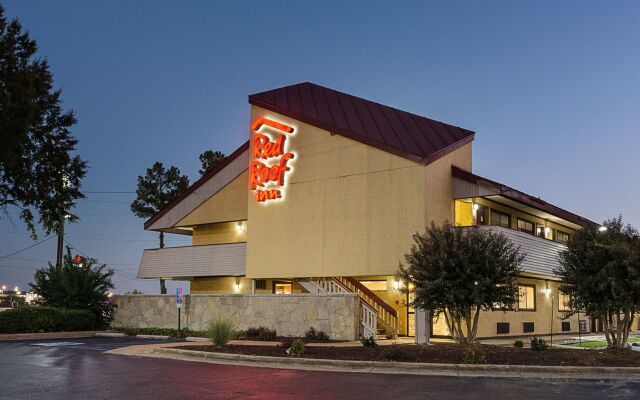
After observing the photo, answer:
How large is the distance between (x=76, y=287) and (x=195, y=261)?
6.59 m

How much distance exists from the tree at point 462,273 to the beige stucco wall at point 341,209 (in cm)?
752

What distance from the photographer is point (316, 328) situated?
27.2 metres

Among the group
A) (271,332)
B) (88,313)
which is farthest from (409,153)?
(88,313)

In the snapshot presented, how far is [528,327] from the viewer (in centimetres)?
3388

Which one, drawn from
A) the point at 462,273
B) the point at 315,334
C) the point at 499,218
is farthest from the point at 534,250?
the point at 462,273

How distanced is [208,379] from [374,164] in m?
17.1

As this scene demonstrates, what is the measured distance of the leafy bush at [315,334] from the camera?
26.4 meters

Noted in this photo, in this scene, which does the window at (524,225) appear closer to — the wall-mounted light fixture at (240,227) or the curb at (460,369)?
the wall-mounted light fixture at (240,227)

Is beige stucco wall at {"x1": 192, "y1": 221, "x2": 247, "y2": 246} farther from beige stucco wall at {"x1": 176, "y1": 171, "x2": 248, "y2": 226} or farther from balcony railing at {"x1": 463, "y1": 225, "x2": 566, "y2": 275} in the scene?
balcony railing at {"x1": 463, "y1": 225, "x2": 566, "y2": 275}

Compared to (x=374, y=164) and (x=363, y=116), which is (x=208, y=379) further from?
(x=363, y=116)

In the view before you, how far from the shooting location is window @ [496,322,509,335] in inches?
A: 1217

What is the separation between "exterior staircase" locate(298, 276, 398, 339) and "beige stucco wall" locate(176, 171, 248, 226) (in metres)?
7.23

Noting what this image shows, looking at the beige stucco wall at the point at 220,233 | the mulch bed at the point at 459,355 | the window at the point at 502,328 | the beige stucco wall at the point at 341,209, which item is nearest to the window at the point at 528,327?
the window at the point at 502,328

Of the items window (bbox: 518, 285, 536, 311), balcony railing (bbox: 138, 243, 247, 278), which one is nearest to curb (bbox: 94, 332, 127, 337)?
balcony railing (bbox: 138, 243, 247, 278)
